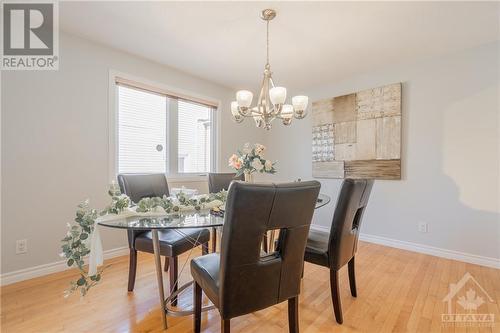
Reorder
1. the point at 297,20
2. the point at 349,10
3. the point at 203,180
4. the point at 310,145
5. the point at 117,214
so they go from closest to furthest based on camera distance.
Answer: the point at 117,214 → the point at 349,10 → the point at 297,20 → the point at 203,180 → the point at 310,145

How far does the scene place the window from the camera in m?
2.83

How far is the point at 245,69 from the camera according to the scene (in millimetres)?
3213

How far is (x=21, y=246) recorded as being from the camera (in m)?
2.11

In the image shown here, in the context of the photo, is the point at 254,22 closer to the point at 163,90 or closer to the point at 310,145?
the point at 163,90

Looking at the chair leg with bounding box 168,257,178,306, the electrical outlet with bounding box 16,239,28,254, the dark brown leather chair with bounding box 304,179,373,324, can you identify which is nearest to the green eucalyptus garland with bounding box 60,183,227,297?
the chair leg with bounding box 168,257,178,306

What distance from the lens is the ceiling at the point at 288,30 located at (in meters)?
1.97

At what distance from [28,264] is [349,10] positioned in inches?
137

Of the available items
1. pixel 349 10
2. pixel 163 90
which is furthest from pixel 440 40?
pixel 163 90
